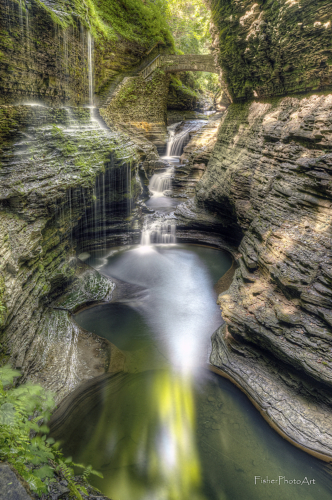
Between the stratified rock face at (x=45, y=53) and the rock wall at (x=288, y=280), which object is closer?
the rock wall at (x=288, y=280)

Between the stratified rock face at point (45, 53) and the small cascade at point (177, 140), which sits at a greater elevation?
the stratified rock face at point (45, 53)

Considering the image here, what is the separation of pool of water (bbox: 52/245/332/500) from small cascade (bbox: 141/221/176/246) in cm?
522

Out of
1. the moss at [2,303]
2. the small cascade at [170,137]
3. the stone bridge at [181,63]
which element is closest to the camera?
the moss at [2,303]

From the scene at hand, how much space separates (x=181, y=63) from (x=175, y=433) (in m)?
23.3

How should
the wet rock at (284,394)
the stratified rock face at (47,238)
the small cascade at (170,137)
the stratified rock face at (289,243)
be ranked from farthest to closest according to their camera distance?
the small cascade at (170,137) → the stratified rock face at (47,238) → the stratified rock face at (289,243) → the wet rock at (284,394)

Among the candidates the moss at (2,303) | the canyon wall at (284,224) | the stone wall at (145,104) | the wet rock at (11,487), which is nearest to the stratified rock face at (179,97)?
the stone wall at (145,104)

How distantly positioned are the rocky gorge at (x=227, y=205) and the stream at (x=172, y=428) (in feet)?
1.13

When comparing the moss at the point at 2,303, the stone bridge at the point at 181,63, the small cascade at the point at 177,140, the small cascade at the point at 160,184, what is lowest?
the small cascade at the point at 160,184

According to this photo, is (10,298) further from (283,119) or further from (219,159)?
(219,159)

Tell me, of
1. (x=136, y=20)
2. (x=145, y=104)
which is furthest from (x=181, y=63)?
(x=136, y=20)

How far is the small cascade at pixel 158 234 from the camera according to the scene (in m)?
12.5

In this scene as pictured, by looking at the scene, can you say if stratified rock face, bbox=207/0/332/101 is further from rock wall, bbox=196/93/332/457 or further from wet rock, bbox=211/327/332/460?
wet rock, bbox=211/327/332/460

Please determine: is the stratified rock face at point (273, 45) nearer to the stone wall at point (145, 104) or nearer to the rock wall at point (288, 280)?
the rock wall at point (288, 280)

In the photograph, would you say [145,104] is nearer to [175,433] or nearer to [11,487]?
[175,433]
